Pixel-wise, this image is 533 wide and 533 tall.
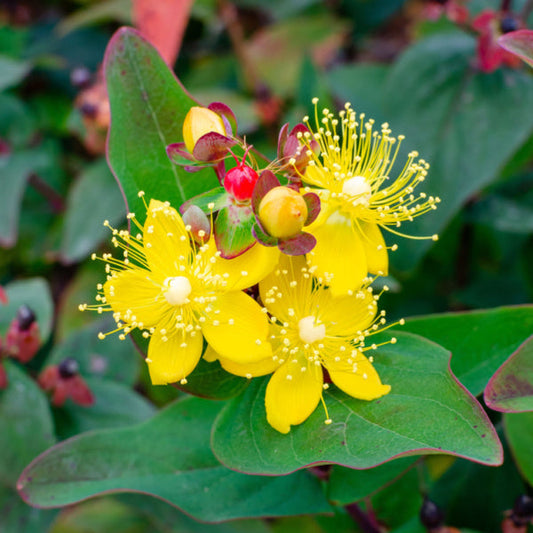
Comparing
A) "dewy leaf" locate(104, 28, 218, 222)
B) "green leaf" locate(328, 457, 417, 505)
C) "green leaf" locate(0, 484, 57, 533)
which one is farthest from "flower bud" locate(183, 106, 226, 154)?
"green leaf" locate(0, 484, 57, 533)

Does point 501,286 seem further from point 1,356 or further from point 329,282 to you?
point 1,356

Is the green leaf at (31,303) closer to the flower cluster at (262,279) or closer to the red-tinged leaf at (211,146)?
the flower cluster at (262,279)

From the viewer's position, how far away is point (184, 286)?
655 millimetres

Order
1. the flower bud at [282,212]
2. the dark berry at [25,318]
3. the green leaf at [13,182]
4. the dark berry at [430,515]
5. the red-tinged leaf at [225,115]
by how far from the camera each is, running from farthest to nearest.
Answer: the green leaf at [13,182], the dark berry at [25,318], the dark berry at [430,515], the red-tinged leaf at [225,115], the flower bud at [282,212]

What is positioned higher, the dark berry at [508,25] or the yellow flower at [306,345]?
the dark berry at [508,25]

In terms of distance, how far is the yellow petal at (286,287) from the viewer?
0.66 meters

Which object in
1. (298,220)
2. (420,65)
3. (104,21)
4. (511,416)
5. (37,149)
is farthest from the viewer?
(104,21)

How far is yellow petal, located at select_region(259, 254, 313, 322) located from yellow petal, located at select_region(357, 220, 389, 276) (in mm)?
69

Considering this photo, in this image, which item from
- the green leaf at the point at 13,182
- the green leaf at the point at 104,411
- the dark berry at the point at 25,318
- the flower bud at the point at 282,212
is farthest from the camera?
the green leaf at the point at 13,182

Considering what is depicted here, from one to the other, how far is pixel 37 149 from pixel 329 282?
3.87ft

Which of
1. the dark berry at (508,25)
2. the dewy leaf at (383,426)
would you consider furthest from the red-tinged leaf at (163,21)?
the dewy leaf at (383,426)

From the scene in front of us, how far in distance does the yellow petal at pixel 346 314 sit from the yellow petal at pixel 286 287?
3cm

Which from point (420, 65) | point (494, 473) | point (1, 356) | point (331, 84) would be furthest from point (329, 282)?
point (331, 84)

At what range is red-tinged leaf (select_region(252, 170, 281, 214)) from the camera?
23.6 inches
